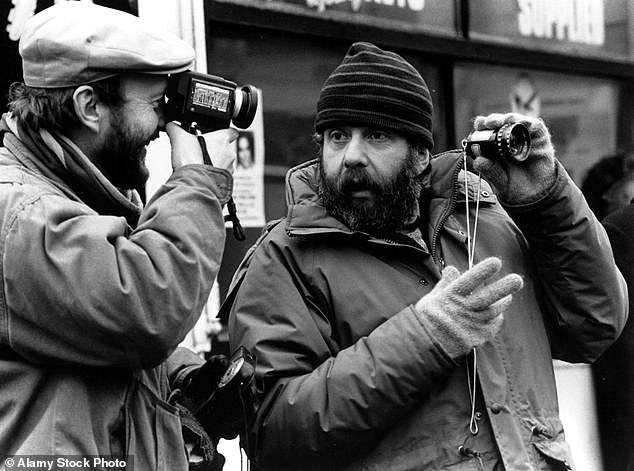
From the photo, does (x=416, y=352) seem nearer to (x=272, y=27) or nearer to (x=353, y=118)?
(x=353, y=118)

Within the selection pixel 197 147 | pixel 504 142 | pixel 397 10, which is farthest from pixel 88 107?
pixel 397 10

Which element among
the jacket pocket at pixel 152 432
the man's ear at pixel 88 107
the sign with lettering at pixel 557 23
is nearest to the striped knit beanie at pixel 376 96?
the man's ear at pixel 88 107

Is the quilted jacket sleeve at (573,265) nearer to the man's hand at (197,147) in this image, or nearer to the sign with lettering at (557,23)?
the man's hand at (197,147)

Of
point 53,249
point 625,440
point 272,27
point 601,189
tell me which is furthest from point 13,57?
point 601,189

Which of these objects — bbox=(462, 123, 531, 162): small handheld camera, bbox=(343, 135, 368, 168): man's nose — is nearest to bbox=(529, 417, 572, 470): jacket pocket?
bbox=(462, 123, 531, 162): small handheld camera

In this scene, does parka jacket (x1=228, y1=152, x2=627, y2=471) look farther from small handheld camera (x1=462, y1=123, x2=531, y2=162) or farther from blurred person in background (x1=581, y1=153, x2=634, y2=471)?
blurred person in background (x1=581, y1=153, x2=634, y2=471)

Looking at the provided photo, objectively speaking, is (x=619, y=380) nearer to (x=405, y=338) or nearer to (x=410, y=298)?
(x=410, y=298)

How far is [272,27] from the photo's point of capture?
4684 millimetres

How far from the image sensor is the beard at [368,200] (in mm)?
2834

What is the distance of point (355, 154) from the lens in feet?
9.45

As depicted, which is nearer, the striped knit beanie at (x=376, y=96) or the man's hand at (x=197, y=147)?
the man's hand at (x=197, y=147)

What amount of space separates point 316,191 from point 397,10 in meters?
2.49

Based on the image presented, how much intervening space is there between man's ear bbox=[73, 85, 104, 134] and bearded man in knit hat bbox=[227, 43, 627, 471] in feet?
2.00

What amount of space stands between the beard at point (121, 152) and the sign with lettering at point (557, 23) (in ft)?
11.4
